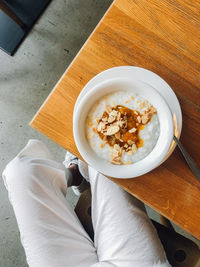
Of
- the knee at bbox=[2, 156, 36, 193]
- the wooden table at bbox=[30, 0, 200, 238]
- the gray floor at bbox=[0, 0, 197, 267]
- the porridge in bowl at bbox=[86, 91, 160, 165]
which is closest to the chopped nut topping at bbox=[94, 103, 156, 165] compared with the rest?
the porridge in bowl at bbox=[86, 91, 160, 165]

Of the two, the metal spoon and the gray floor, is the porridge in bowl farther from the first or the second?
the gray floor

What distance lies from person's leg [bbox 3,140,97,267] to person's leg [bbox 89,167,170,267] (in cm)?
8

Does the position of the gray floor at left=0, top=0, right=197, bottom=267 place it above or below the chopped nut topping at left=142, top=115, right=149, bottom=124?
below

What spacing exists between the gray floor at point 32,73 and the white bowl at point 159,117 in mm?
839

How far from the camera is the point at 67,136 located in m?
0.70

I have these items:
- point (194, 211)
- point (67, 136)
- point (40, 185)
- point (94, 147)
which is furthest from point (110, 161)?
point (40, 185)

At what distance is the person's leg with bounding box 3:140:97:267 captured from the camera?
86 centimetres

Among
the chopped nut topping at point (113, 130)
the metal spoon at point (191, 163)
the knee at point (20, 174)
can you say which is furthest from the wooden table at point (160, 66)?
the knee at point (20, 174)

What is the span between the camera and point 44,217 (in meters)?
0.89

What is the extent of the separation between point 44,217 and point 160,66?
2.08ft

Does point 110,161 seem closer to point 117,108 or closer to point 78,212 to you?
point 117,108

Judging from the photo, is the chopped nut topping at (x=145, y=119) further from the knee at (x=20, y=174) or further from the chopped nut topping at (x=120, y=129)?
the knee at (x=20, y=174)

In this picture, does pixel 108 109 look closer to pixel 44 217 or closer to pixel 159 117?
pixel 159 117

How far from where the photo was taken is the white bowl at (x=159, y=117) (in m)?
0.57
